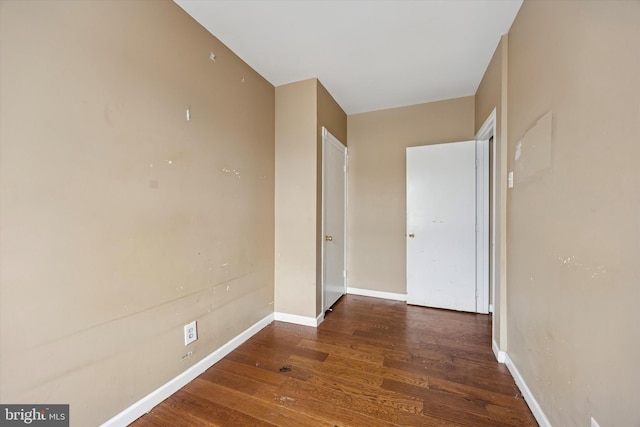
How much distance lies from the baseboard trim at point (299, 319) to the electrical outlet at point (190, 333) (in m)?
1.06

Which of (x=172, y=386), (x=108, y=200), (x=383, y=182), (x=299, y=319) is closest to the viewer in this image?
(x=108, y=200)

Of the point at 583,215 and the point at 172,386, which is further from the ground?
the point at 583,215

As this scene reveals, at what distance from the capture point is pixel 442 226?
3.02 meters

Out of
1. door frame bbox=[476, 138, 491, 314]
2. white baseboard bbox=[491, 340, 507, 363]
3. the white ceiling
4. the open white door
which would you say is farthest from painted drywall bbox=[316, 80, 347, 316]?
door frame bbox=[476, 138, 491, 314]

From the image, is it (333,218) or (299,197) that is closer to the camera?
(299,197)

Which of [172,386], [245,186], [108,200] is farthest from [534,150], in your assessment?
[172,386]

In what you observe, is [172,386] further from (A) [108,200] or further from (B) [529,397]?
(B) [529,397]

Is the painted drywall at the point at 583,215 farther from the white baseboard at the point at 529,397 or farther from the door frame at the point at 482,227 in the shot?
the door frame at the point at 482,227

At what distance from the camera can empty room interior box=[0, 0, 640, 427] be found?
962mm

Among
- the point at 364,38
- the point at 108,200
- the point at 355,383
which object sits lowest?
the point at 355,383

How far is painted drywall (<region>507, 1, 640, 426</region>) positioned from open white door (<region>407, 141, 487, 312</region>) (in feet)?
4.39

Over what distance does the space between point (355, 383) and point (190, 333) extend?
4.03ft

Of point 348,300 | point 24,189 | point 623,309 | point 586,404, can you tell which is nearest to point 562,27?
point 623,309

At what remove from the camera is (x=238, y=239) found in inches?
86.7
